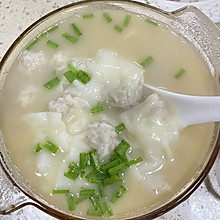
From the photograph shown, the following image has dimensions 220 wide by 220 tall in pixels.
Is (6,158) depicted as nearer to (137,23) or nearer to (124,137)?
(124,137)

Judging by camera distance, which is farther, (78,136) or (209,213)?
(209,213)

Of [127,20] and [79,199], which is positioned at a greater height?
[127,20]

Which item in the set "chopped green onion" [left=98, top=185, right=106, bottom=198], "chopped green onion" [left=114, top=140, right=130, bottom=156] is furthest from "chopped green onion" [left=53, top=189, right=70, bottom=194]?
"chopped green onion" [left=114, top=140, right=130, bottom=156]

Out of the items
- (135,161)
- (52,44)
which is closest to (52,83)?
(52,44)

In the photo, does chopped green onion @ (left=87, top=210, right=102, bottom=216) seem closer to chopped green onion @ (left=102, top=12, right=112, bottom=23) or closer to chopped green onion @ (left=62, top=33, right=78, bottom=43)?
chopped green onion @ (left=62, top=33, right=78, bottom=43)

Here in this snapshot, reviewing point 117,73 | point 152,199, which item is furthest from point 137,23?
point 152,199

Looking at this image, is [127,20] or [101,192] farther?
[127,20]

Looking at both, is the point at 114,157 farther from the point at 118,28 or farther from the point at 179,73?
the point at 118,28
